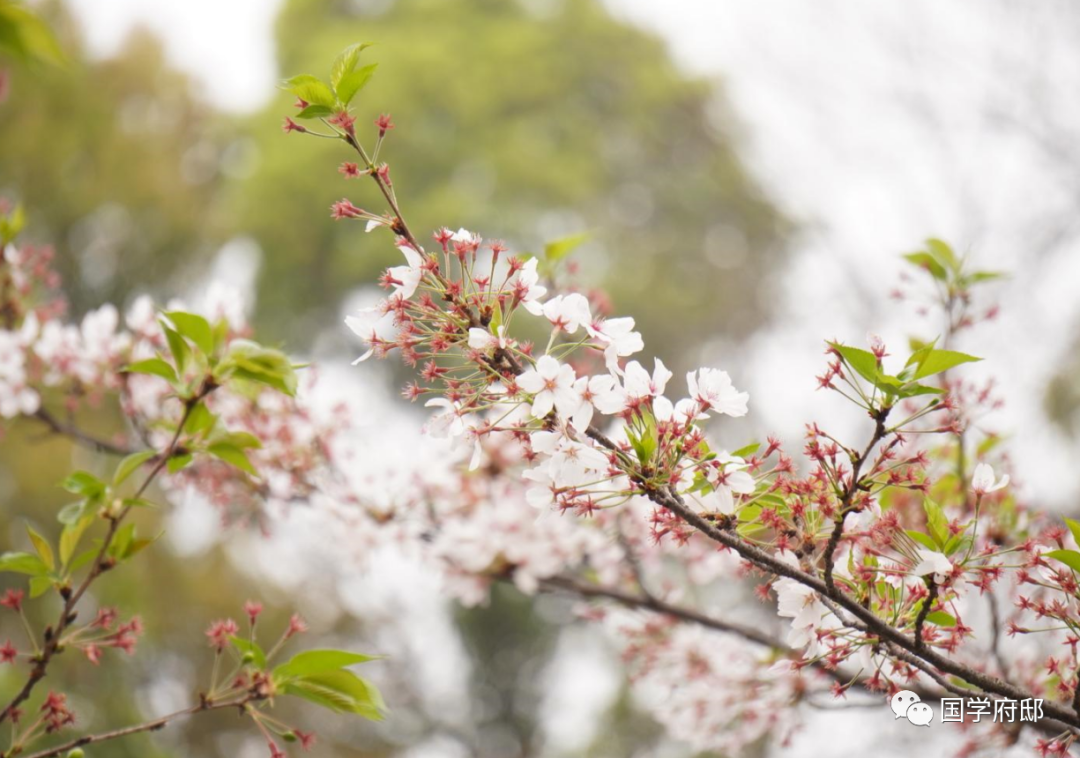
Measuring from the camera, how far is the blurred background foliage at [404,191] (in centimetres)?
709

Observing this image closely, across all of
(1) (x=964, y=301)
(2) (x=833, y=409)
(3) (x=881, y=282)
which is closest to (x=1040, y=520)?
(1) (x=964, y=301)

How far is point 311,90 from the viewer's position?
2.51 feet

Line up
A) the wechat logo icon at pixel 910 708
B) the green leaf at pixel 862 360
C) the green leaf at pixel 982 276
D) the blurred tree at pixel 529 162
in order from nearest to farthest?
the green leaf at pixel 862 360, the wechat logo icon at pixel 910 708, the green leaf at pixel 982 276, the blurred tree at pixel 529 162

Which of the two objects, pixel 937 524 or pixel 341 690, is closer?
pixel 937 524

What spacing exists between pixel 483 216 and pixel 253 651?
6.70 m

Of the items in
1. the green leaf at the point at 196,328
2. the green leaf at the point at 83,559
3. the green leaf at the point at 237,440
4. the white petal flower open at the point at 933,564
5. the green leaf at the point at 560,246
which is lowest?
the green leaf at the point at 83,559

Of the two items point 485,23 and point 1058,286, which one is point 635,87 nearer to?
point 485,23

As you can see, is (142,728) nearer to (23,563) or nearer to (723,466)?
(23,563)

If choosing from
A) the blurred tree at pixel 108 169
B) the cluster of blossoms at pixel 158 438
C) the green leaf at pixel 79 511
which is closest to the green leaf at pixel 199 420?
the cluster of blossoms at pixel 158 438

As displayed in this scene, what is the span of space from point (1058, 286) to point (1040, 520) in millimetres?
4084

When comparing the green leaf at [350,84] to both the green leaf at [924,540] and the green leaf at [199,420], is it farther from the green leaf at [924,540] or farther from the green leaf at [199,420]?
the green leaf at [924,540]

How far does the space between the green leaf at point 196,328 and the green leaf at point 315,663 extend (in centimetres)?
29

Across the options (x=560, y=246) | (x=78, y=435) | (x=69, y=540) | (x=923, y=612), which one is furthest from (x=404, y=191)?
(x=923, y=612)

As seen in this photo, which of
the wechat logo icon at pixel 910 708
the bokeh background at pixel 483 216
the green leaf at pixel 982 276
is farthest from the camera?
the bokeh background at pixel 483 216
